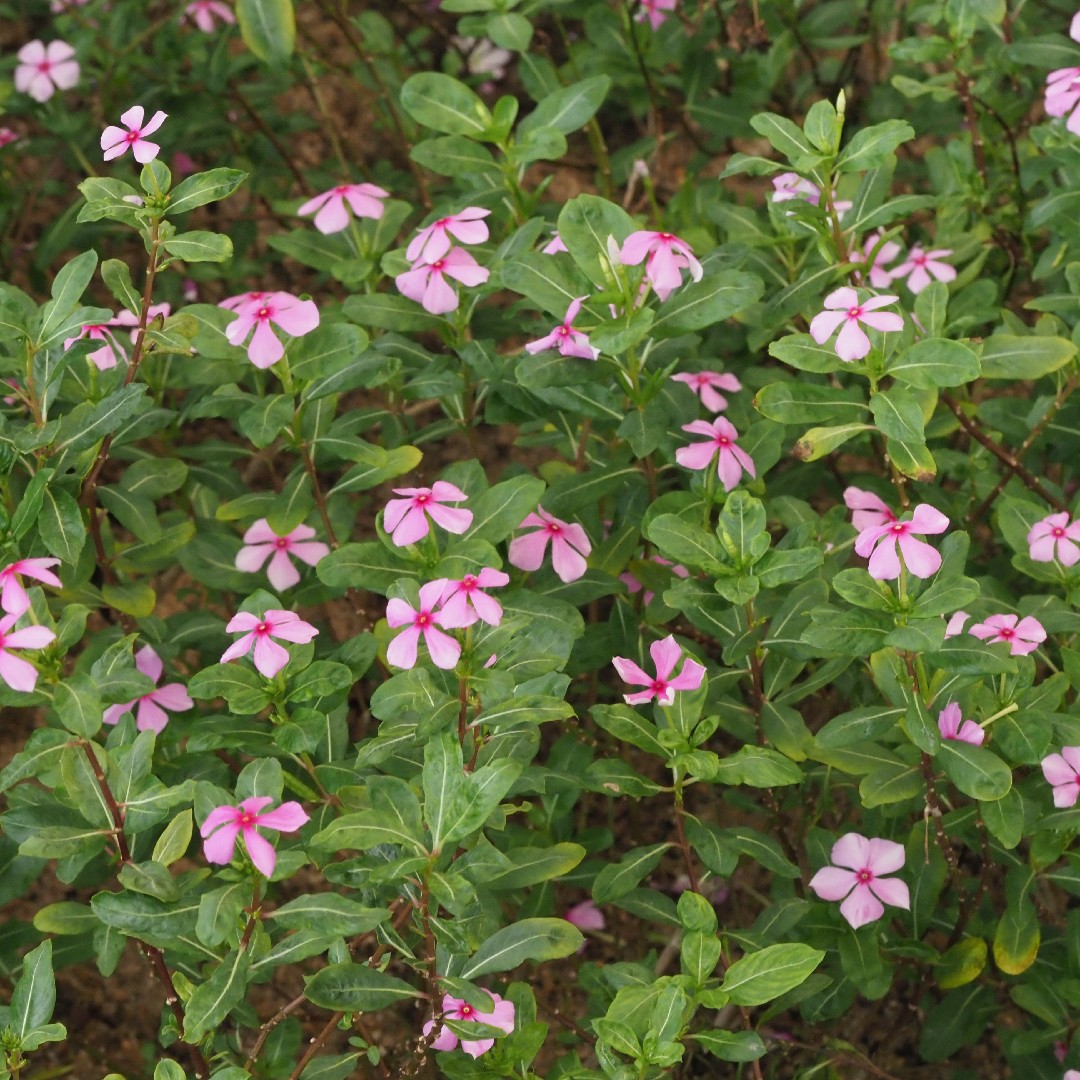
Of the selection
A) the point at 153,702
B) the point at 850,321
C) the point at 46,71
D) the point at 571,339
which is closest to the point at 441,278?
the point at 571,339

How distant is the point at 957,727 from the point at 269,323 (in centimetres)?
115

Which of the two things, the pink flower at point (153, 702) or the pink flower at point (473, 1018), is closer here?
the pink flower at point (473, 1018)

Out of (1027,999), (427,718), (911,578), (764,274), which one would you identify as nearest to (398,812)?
(427,718)

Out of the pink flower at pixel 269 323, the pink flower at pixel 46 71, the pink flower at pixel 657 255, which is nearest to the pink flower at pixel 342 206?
the pink flower at pixel 269 323

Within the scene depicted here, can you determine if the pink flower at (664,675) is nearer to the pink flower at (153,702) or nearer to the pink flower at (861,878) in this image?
the pink flower at (861,878)

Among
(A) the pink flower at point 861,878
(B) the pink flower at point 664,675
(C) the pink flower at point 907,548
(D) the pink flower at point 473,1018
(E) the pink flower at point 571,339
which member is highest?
(E) the pink flower at point 571,339

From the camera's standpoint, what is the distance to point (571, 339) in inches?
80.1

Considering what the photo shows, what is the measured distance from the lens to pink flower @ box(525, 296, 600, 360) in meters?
2.03

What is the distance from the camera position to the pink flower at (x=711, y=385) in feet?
7.76

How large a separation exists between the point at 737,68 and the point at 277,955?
98.2 inches

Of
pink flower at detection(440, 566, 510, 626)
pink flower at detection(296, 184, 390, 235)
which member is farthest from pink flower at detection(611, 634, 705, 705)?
pink flower at detection(296, 184, 390, 235)

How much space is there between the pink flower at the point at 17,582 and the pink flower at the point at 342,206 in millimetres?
897

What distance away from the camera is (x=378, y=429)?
2947 mm

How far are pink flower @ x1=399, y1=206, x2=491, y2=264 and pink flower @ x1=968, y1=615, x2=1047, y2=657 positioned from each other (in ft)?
2.99
